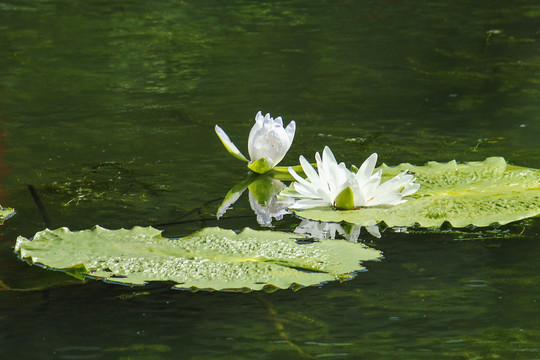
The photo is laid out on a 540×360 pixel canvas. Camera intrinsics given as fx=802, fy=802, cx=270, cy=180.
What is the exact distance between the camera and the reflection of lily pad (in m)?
1.83

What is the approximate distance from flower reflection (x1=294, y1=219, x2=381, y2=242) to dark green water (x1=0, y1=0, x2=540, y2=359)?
0.15 feet

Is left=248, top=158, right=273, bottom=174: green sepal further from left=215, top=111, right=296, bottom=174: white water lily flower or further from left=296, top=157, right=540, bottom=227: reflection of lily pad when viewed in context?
left=296, top=157, right=540, bottom=227: reflection of lily pad

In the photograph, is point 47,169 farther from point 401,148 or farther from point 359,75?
point 359,75

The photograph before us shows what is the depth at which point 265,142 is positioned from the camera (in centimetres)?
226

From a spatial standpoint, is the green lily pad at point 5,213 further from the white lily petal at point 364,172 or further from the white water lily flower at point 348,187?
the white lily petal at point 364,172

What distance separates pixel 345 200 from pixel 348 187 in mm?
49

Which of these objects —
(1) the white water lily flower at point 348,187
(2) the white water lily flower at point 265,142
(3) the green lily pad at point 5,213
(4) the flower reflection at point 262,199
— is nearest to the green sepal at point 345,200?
(1) the white water lily flower at point 348,187

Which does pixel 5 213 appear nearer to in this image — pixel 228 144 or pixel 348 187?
pixel 228 144

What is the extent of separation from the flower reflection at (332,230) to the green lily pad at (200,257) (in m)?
0.07

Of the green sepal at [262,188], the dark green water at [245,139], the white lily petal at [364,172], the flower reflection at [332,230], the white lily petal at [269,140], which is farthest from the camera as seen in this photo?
the white lily petal at [269,140]

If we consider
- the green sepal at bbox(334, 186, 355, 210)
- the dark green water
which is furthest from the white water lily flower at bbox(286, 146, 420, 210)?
the dark green water

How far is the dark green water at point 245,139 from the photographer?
1395 millimetres

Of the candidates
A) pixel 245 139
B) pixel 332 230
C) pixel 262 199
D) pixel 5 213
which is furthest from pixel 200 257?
pixel 245 139

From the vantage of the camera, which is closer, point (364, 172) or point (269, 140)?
point (364, 172)
